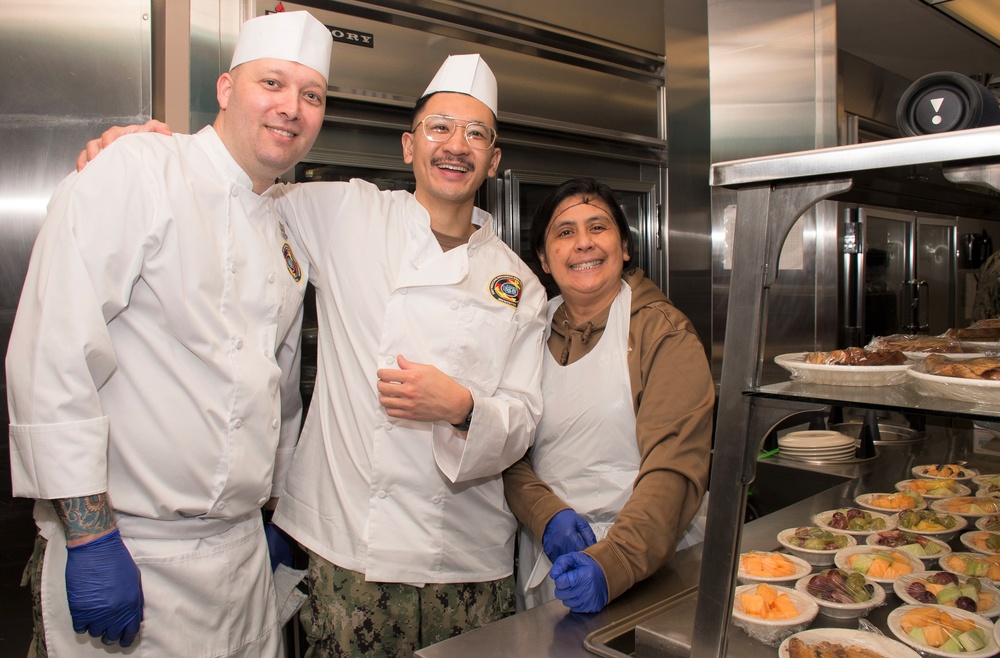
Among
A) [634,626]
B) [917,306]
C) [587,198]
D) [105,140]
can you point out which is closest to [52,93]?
[105,140]

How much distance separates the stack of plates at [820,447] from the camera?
2.37 metres

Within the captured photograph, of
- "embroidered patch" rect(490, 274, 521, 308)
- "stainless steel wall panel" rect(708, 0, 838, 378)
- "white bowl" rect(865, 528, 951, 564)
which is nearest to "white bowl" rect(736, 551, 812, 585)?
"white bowl" rect(865, 528, 951, 564)

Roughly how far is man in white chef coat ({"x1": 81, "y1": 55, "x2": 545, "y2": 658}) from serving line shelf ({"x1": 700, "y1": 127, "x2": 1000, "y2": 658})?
0.66 metres

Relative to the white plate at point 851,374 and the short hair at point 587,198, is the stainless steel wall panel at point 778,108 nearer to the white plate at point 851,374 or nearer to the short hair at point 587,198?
the short hair at point 587,198

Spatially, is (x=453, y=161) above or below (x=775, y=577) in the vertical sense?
above

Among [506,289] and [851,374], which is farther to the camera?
[506,289]

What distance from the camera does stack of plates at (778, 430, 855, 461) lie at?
2.37 meters

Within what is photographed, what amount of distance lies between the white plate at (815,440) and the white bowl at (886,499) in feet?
1.47

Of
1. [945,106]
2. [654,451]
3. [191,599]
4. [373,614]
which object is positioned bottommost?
[373,614]

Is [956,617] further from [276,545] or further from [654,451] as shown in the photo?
[276,545]

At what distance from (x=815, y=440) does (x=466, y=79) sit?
161cm

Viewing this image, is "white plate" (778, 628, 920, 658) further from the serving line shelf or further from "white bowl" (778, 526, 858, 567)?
"white bowl" (778, 526, 858, 567)

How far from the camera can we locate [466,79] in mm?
1781

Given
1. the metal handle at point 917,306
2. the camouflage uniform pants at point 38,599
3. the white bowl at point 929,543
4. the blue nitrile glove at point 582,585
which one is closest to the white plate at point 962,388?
the blue nitrile glove at point 582,585
